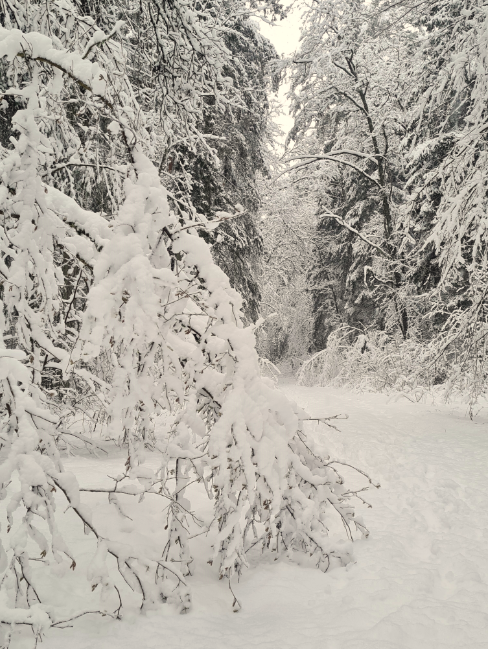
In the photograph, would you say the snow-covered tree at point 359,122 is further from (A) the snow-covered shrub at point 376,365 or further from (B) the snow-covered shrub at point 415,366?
(B) the snow-covered shrub at point 415,366

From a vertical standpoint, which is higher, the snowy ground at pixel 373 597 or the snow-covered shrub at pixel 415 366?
the snow-covered shrub at pixel 415 366

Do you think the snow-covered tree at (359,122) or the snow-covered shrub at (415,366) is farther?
the snow-covered tree at (359,122)

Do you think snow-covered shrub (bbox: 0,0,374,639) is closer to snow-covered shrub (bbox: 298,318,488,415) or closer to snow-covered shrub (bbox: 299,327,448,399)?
snow-covered shrub (bbox: 298,318,488,415)

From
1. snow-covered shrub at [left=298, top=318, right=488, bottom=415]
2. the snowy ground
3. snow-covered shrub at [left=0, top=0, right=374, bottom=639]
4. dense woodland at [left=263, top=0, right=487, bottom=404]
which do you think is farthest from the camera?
snow-covered shrub at [left=298, top=318, right=488, bottom=415]

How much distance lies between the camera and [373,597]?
2623 millimetres

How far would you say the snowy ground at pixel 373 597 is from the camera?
2172 millimetres

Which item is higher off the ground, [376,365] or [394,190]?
[394,190]

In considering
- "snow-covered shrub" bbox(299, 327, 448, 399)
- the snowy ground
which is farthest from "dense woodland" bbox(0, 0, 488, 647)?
"snow-covered shrub" bbox(299, 327, 448, 399)

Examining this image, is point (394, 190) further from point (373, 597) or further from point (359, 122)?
point (373, 597)

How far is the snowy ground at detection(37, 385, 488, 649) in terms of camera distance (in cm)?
217

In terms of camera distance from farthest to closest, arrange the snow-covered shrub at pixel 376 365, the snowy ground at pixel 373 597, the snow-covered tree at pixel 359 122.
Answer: the snow-covered shrub at pixel 376 365
the snow-covered tree at pixel 359 122
the snowy ground at pixel 373 597

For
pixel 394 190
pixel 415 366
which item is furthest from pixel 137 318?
pixel 394 190

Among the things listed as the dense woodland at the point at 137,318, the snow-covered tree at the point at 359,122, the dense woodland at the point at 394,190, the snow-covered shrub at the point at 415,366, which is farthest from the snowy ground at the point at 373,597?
the snow-covered tree at the point at 359,122

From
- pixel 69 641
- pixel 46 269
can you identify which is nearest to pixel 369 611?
pixel 69 641
